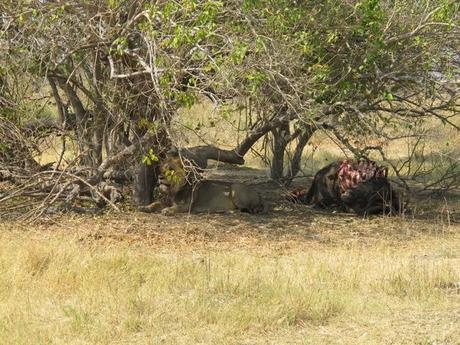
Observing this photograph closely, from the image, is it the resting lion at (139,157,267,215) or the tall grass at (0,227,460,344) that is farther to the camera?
the resting lion at (139,157,267,215)

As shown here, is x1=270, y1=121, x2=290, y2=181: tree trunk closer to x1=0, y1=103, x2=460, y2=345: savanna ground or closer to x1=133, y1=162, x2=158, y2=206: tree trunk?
x1=133, y1=162, x2=158, y2=206: tree trunk

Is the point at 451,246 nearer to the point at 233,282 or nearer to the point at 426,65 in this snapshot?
the point at 426,65

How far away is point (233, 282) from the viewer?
6555mm

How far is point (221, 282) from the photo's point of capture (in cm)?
652


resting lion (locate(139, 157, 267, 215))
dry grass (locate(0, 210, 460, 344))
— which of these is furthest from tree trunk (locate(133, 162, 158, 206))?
dry grass (locate(0, 210, 460, 344))

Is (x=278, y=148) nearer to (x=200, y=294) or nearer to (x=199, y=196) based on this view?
(x=199, y=196)

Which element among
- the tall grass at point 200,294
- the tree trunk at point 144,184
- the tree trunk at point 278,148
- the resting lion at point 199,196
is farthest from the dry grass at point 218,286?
the tree trunk at point 278,148

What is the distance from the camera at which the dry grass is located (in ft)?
17.6

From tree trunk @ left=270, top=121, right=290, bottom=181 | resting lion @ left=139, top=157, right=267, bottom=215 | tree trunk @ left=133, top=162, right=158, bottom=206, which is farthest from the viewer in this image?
tree trunk @ left=270, top=121, right=290, bottom=181

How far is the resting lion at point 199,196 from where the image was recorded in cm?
1097

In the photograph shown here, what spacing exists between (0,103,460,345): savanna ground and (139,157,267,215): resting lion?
709 millimetres

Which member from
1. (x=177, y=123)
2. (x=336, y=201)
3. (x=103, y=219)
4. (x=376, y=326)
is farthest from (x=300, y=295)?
(x=336, y=201)

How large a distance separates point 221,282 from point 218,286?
7 cm

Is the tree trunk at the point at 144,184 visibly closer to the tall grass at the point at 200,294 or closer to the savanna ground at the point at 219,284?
the savanna ground at the point at 219,284
